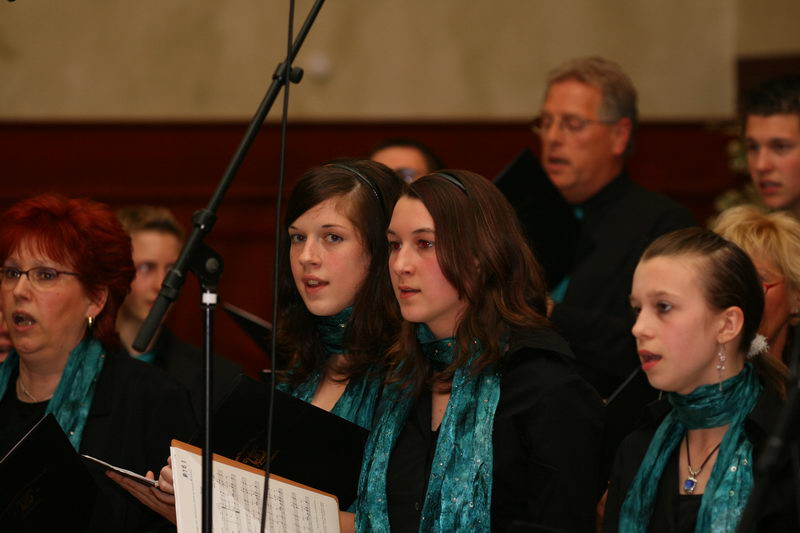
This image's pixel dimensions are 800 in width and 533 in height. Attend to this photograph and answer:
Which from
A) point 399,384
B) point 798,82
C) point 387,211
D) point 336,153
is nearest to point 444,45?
point 336,153

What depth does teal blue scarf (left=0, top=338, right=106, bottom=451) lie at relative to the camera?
10.1 ft

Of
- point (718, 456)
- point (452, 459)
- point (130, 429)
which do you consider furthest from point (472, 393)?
point (130, 429)

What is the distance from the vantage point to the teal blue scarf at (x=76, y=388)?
3.08 meters

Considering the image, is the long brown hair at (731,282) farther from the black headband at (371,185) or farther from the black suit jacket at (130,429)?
the black suit jacket at (130,429)

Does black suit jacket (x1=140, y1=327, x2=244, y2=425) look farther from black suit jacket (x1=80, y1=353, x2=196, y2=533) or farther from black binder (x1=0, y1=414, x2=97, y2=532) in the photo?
black binder (x1=0, y1=414, x2=97, y2=532)

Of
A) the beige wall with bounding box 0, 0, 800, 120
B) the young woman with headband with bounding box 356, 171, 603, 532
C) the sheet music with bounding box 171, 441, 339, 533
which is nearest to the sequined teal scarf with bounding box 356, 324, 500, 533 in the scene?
the young woman with headband with bounding box 356, 171, 603, 532

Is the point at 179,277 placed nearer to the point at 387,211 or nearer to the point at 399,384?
the point at 399,384

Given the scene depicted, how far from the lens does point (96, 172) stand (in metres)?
5.26

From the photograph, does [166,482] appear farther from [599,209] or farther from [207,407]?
[599,209]

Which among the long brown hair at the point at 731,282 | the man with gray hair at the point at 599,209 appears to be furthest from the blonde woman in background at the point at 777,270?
the man with gray hair at the point at 599,209

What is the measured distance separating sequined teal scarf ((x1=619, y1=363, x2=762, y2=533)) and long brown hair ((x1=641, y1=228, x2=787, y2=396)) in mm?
52

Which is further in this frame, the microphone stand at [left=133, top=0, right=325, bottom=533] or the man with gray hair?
the man with gray hair

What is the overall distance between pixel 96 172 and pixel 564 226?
2.65 metres

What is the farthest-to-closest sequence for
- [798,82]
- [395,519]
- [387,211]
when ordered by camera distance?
[798,82] → [387,211] → [395,519]
